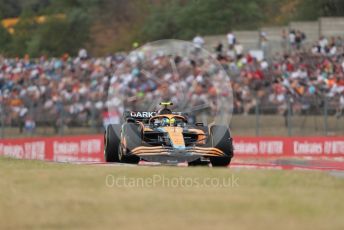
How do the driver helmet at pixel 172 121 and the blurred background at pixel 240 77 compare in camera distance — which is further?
the blurred background at pixel 240 77

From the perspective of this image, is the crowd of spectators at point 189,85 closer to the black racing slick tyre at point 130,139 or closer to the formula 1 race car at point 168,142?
the formula 1 race car at point 168,142

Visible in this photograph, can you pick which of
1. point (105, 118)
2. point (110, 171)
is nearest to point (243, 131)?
point (105, 118)

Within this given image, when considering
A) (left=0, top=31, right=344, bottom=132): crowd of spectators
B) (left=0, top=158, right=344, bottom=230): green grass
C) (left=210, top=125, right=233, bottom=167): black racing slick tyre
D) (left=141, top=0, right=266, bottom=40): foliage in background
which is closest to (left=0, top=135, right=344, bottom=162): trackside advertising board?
(left=0, top=31, right=344, bottom=132): crowd of spectators

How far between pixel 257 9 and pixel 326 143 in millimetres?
19254

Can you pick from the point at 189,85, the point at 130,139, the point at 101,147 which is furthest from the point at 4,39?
the point at 130,139

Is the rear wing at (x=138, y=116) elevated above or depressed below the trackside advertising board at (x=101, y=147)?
above

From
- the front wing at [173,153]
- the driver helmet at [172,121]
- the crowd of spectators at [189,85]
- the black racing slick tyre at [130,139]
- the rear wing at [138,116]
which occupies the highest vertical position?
the crowd of spectators at [189,85]

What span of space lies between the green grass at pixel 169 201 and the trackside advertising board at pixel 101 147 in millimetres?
14058

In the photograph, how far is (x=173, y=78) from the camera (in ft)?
91.3

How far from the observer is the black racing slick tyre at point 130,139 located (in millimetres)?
16906

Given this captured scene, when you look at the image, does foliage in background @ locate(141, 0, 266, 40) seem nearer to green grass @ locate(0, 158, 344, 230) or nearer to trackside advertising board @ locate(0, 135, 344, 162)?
trackside advertising board @ locate(0, 135, 344, 162)

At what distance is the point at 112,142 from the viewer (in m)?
17.8

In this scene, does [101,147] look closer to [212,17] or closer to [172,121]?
[172,121]

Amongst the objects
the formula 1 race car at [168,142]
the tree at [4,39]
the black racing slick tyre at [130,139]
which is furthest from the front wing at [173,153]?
the tree at [4,39]
